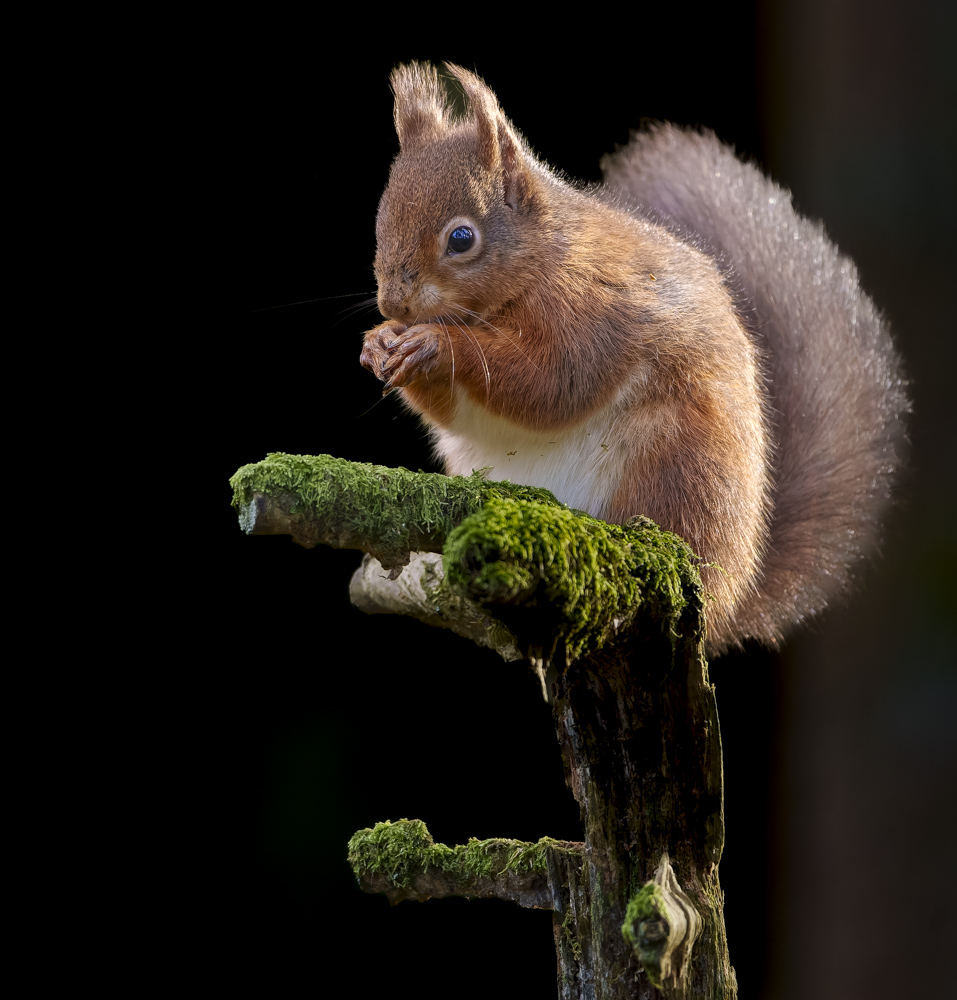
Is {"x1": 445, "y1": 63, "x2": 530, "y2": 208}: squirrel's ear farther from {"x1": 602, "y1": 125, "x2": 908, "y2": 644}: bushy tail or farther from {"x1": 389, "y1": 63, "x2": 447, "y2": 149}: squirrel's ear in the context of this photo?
{"x1": 602, "y1": 125, "x2": 908, "y2": 644}: bushy tail

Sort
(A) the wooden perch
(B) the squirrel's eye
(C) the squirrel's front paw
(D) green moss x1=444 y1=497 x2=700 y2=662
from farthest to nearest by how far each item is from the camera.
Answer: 1. (B) the squirrel's eye
2. (C) the squirrel's front paw
3. (A) the wooden perch
4. (D) green moss x1=444 y1=497 x2=700 y2=662

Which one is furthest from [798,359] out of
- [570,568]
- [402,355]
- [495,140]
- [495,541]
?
[495,541]

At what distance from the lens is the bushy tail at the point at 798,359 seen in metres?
2.38

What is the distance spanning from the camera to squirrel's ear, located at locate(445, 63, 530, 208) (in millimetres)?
1871

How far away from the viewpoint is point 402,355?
1.72 metres

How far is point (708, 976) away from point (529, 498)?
84 cm

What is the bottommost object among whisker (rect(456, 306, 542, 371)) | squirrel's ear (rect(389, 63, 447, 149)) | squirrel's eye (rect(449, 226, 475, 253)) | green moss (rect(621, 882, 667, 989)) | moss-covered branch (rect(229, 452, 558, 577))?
green moss (rect(621, 882, 667, 989))

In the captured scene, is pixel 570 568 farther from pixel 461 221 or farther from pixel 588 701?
pixel 461 221

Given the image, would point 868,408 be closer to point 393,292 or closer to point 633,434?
point 633,434

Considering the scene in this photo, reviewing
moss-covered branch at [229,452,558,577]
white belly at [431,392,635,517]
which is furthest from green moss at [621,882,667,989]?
white belly at [431,392,635,517]

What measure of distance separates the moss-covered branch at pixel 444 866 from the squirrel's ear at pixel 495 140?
4.03 feet

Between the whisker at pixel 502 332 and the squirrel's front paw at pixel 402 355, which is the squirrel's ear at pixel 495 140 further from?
the squirrel's front paw at pixel 402 355

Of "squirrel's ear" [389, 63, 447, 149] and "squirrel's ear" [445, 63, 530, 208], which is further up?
"squirrel's ear" [389, 63, 447, 149]

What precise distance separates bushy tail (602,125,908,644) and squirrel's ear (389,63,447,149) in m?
0.68
